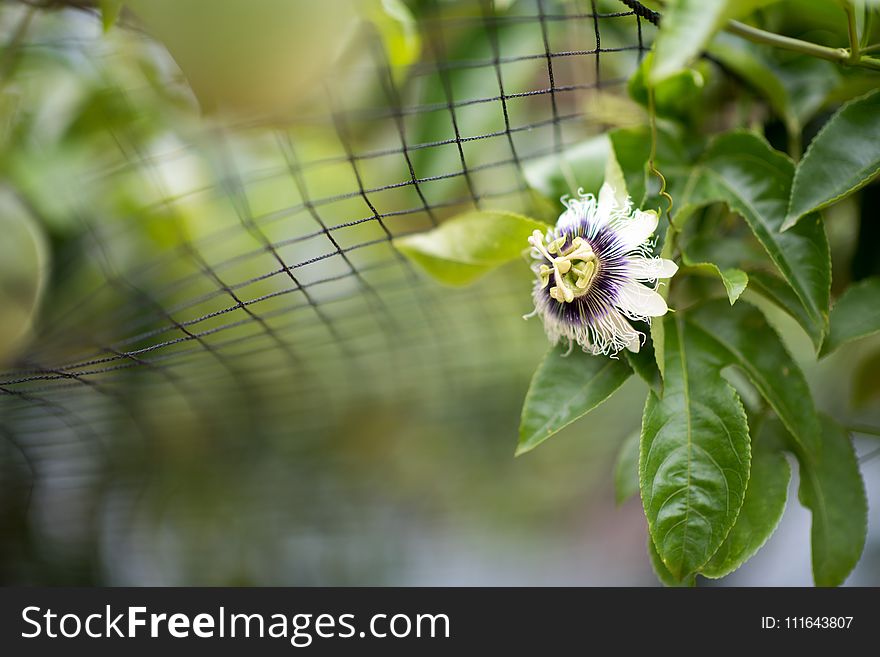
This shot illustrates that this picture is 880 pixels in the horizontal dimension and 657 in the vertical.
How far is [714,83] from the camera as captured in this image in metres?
0.40

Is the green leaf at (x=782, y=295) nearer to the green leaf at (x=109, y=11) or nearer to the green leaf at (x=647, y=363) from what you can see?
the green leaf at (x=647, y=363)

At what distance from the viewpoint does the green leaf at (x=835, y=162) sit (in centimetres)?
26

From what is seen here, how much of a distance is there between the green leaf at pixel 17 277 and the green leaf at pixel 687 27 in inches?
16.1

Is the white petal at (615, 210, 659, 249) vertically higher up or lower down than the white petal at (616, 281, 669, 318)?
higher up

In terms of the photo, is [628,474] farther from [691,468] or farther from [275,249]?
[275,249]

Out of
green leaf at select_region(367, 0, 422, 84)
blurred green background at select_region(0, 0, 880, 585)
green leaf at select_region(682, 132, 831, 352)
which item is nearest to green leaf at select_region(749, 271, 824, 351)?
green leaf at select_region(682, 132, 831, 352)

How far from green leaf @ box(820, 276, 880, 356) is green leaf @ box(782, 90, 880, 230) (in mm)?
58

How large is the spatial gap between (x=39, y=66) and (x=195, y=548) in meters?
0.41

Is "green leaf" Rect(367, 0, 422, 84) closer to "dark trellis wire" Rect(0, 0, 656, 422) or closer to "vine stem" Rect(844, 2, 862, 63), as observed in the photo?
"dark trellis wire" Rect(0, 0, 656, 422)

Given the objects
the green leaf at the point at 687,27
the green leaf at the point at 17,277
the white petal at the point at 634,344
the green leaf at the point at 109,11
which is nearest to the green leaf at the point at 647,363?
the white petal at the point at 634,344

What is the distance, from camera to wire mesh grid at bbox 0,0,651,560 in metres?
0.44

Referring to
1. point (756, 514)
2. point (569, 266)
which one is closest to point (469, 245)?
point (569, 266)

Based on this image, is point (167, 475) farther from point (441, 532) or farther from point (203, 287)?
point (441, 532)

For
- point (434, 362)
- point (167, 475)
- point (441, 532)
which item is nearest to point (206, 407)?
point (167, 475)
